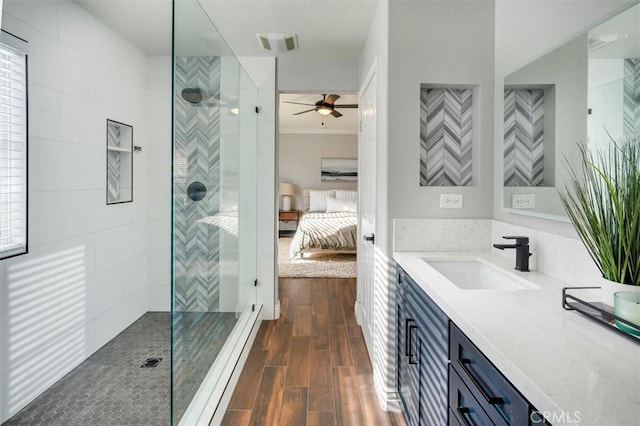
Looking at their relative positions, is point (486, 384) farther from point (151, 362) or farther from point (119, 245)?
point (119, 245)

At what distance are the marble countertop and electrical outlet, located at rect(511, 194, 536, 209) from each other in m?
0.49

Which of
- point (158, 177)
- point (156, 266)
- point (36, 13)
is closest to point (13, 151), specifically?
point (36, 13)

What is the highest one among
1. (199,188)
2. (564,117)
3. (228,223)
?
(564,117)

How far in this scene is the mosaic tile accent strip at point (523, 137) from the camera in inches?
64.3

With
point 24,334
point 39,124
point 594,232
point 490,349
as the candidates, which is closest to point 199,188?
point 39,124

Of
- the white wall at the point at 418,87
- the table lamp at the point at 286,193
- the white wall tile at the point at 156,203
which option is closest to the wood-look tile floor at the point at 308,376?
the white wall at the point at 418,87

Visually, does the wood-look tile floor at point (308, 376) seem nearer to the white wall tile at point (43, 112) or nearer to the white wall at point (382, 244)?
the white wall at point (382, 244)

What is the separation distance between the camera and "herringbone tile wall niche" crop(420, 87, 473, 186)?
2219 millimetres

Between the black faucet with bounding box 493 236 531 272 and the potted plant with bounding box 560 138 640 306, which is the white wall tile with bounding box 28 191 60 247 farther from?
the potted plant with bounding box 560 138 640 306

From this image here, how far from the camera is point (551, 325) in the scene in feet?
3.23

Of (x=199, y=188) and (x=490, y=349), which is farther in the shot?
(x=199, y=188)

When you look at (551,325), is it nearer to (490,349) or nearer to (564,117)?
(490,349)

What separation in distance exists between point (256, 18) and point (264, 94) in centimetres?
79

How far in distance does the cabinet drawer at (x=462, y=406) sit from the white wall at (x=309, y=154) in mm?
7294
